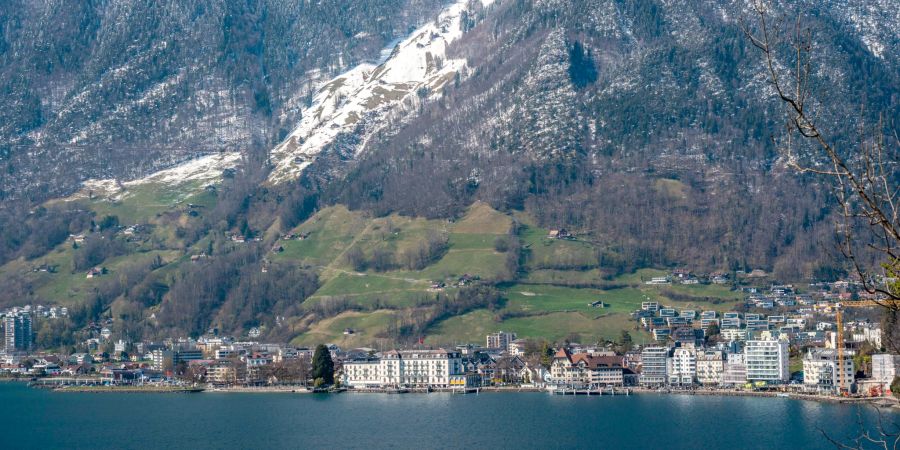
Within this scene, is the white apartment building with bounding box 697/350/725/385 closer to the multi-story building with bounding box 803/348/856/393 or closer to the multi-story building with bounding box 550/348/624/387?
the multi-story building with bounding box 550/348/624/387

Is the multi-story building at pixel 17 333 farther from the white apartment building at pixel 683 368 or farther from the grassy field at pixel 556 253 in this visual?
the white apartment building at pixel 683 368

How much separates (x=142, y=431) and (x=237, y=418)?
9925mm

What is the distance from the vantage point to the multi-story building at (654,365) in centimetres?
11262

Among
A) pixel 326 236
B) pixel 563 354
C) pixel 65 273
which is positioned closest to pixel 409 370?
pixel 563 354

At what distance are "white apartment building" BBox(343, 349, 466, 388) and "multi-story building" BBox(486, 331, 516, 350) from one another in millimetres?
12096

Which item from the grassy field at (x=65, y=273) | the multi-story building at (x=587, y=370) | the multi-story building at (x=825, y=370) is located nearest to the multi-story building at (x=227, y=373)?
the multi-story building at (x=587, y=370)

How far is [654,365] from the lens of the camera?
113 metres

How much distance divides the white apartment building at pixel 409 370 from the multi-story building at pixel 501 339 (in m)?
12.1

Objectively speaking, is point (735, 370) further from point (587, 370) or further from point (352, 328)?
point (352, 328)

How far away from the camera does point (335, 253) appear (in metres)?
162

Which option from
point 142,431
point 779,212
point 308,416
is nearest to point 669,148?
point 779,212

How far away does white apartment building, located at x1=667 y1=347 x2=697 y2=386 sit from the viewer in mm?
111875

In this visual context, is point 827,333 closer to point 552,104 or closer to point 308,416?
point 308,416

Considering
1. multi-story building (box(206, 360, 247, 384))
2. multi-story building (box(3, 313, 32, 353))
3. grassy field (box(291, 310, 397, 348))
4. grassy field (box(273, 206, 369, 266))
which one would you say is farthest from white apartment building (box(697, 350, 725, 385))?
multi-story building (box(3, 313, 32, 353))
